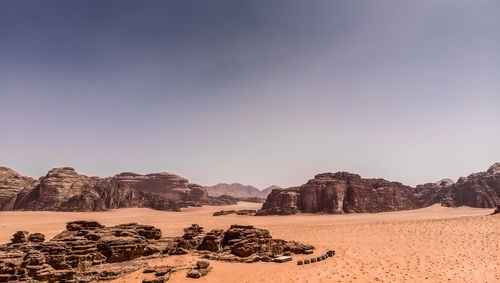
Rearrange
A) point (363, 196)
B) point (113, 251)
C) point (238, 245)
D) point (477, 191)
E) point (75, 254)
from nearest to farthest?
point (75, 254)
point (113, 251)
point (238, 245)
point (363, 196)
point (477, 191)

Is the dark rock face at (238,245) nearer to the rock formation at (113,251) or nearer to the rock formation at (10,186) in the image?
the rock formation at (113,251)

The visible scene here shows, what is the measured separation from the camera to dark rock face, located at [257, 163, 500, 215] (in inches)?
2594

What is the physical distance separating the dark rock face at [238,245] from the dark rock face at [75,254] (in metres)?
2.22

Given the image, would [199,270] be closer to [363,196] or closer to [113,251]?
[113,251]

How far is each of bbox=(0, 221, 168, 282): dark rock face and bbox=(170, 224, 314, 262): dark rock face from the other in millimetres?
2220

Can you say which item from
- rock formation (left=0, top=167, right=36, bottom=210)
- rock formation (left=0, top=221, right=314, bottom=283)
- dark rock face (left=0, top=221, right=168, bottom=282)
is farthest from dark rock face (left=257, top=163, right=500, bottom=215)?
rock formation (left=0, top=167, right=36, bottom=210)

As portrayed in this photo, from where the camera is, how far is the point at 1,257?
14.3 metres

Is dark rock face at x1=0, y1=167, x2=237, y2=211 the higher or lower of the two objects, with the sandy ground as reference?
higher

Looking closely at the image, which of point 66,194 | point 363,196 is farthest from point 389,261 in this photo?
point 66,194

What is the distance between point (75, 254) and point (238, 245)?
10.1 m

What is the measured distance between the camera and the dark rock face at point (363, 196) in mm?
65875

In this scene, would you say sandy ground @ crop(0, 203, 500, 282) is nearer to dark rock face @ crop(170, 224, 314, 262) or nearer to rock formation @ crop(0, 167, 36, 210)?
dark rock face @ crop(170, 224, 314, 262)

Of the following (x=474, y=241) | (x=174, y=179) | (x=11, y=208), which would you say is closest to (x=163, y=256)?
(x=474, y=241)

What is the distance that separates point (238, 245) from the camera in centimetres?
2080
